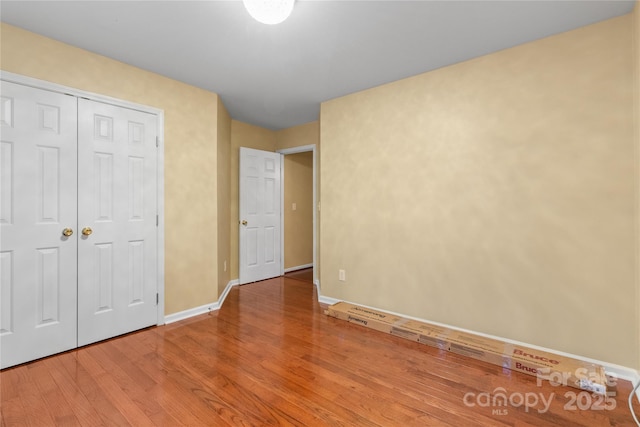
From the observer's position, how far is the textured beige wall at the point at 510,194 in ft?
6.53

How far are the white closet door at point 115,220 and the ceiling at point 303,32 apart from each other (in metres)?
0.60

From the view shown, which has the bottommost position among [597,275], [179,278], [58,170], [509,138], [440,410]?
[440,410]

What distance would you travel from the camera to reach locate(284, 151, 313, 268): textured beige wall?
16.5 feet

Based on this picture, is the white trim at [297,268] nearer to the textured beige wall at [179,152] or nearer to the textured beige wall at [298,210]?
the textured beige wall at [298,210]

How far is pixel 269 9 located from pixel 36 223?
2.28 metres

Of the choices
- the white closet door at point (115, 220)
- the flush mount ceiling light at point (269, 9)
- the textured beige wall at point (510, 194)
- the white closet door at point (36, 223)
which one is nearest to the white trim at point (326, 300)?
the textured beige wall at point (510, 194)

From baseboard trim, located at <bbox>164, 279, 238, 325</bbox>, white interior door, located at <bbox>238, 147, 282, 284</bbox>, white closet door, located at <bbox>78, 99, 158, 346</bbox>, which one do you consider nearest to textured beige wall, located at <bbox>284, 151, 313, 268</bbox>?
white interior door, located at <bbox>238, 147, 282, 284</bbox>

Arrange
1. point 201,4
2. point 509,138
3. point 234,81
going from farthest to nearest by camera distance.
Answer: point 234,81
point 509,138
point 201,4

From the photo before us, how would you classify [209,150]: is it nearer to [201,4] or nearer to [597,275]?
[201,4]

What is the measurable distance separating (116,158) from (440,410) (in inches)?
122

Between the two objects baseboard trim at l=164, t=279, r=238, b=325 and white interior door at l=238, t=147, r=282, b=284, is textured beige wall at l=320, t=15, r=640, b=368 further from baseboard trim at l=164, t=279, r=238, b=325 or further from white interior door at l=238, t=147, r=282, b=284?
white interior door at l=238, t=147, r=282, b=284

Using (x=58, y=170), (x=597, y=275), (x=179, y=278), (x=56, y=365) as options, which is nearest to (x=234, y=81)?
(x=58, y=170)

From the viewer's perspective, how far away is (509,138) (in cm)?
235

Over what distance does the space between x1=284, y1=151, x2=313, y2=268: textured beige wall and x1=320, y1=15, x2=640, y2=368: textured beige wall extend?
197 centimetres
